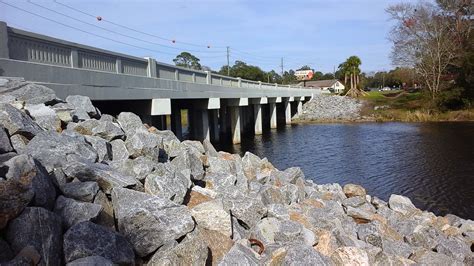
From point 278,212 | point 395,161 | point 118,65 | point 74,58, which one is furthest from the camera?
point 395,161

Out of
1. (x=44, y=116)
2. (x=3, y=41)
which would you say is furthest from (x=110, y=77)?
(x=44, y=116)

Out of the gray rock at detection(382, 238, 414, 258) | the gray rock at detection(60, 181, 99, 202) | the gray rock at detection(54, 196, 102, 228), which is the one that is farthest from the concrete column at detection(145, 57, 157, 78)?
the gray rock at detection(54, 196, 102, 228)

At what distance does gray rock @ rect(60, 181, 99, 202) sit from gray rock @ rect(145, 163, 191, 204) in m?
0.93

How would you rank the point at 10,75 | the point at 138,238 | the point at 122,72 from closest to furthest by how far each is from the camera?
the point at 138,238, the point at 10,75, the point at 122,72

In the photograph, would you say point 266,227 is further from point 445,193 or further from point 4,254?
point 445,193

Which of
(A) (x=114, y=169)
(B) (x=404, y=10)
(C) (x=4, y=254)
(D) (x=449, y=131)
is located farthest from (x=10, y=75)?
(B) (x=404, y=10)

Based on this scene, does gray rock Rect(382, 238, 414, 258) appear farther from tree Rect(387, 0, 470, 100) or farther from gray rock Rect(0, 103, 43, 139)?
tree Rect(387, 0, 470, 100)

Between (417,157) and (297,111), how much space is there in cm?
3884

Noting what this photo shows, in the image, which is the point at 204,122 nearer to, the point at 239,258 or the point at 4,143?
the point at 4,143

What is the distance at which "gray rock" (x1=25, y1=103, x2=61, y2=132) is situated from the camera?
6.82 metres

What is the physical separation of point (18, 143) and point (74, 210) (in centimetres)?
178

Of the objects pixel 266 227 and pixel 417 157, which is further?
pixel 417 157

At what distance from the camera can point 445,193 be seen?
15.1 meters

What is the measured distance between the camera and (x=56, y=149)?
18.6 ft
